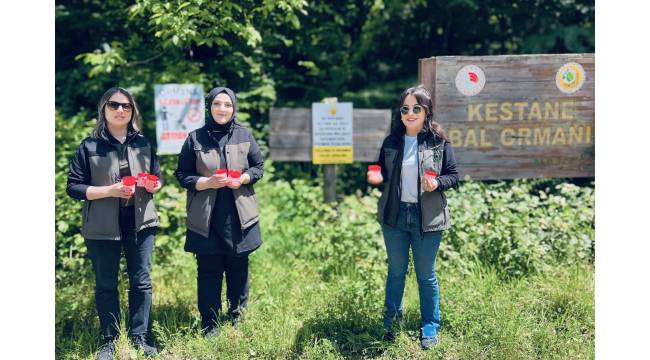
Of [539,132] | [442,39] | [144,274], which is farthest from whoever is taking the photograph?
[442,39]

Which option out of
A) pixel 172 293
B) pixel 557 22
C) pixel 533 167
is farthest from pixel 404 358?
pixel 557 22

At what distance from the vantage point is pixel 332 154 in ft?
22.0

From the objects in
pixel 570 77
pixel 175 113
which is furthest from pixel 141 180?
pixel 570 77

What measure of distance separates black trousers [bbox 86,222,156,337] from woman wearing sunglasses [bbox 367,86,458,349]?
1.63 m

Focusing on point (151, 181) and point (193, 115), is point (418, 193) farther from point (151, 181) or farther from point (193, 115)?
point (193, 115)

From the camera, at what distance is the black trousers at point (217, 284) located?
4445 mm

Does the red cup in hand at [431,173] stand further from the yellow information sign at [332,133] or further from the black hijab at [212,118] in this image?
the yellow information sign at [332,133]

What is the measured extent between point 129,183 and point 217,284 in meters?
1.02

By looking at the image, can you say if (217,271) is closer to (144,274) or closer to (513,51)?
(144,274)

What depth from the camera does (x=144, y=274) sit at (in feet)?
14.0

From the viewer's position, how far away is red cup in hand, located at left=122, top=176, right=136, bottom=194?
13.1 feet

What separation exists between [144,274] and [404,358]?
1883 mm

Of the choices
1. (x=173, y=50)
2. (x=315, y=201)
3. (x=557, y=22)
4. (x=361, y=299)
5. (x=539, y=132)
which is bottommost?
(x=361, y=299)

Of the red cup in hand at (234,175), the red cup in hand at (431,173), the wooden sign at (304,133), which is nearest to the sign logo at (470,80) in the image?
the wooden sign at (304,133)
